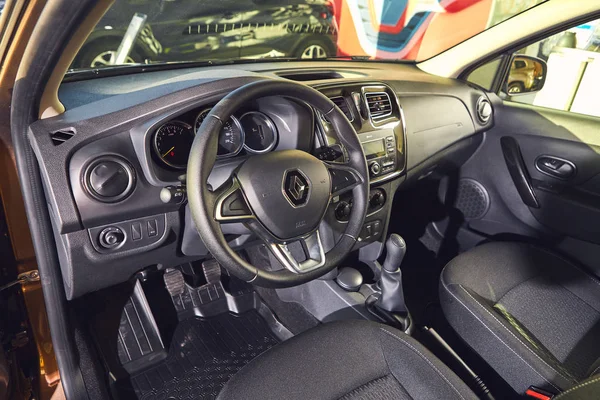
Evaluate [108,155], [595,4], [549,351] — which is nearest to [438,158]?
[595,4]

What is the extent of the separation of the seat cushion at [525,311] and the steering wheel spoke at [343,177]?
1.87 ft

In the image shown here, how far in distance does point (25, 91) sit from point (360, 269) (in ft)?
4.77

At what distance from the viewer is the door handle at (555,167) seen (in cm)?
204

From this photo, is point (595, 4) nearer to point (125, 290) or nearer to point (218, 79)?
point (218, 79)

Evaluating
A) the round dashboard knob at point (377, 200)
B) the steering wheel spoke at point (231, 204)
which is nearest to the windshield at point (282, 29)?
the steering wheel spoke at point (231, 204)

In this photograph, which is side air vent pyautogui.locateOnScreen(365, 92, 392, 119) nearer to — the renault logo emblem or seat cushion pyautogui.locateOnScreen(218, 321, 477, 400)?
the renault logo emblem

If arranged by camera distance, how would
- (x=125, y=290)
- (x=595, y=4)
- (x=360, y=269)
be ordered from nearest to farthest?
1. (x=595, y=4)
2. (x=125, y=290)
3. (x=360, y=269)

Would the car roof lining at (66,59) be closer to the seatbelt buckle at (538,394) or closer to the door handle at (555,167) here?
the seatbelt buckle at (538,394)

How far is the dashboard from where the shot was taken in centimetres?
119

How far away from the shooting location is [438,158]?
2.12 metres

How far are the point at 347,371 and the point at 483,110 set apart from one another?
153 centimetres

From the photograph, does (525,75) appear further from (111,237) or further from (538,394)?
(111,237)

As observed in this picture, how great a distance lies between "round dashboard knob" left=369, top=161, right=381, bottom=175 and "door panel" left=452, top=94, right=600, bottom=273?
33.0 inches

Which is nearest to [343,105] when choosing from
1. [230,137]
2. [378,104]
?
[378,104]
